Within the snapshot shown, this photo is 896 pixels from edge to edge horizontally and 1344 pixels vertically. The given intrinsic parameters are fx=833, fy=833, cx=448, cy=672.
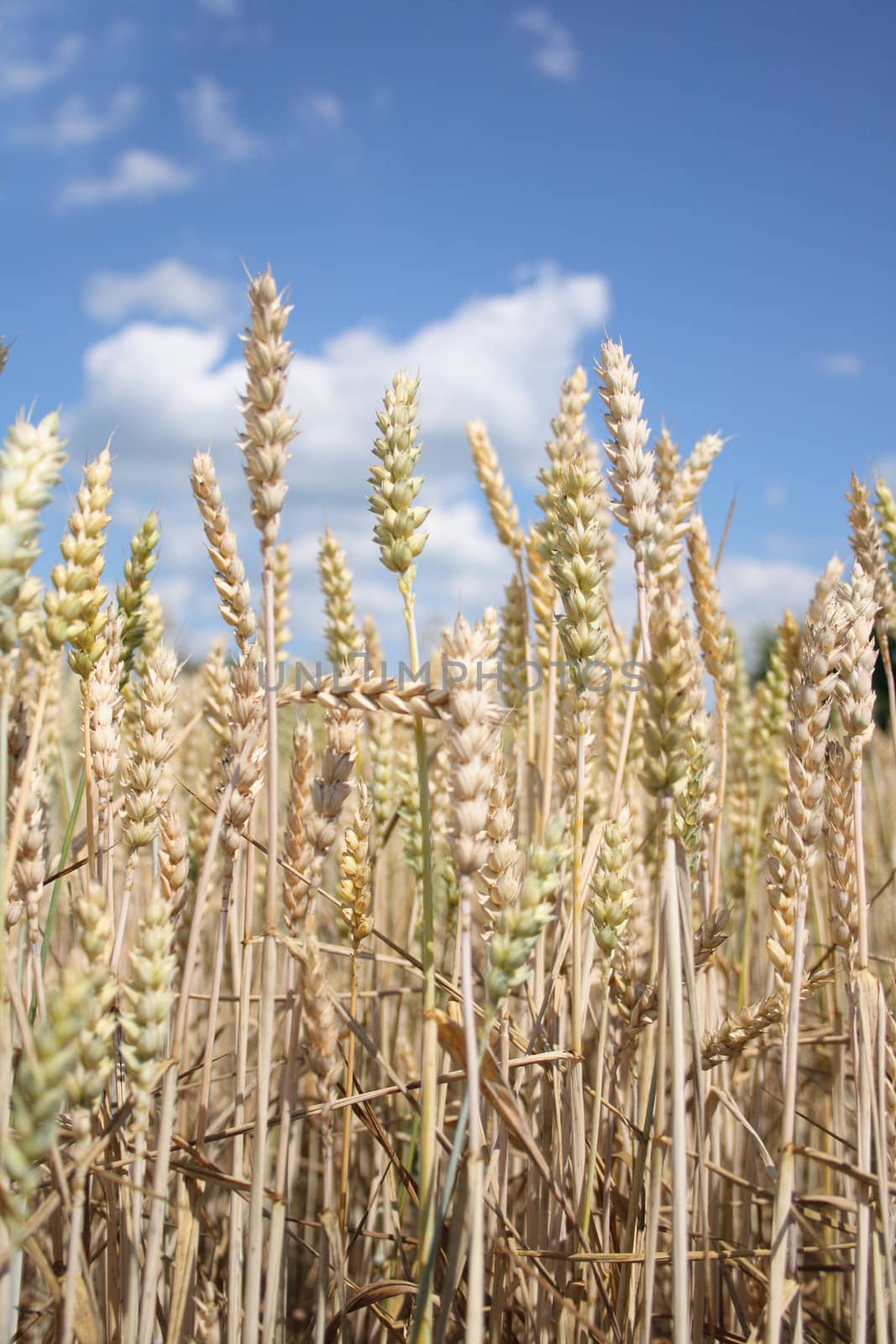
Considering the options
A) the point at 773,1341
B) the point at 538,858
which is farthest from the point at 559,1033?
the point at 538,858

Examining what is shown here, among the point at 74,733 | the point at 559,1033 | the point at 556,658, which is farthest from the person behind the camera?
the point at 74,733

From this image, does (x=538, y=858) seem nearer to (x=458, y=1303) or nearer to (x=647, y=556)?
(x=647, y=556)

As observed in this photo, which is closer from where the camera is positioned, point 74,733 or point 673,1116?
point 673,1116

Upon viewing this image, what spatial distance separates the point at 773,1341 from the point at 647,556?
0.95 meters

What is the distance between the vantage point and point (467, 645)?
2.97 ft

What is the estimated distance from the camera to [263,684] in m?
1.15

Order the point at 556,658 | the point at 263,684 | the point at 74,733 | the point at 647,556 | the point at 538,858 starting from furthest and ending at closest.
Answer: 1. the point at 74,733
2. the point at 556,658
3. the point at 263,684
4. the point at 647,556
5. the point at 538,858

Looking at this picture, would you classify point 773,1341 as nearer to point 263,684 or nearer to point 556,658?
point 263,684

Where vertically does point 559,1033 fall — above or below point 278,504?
below

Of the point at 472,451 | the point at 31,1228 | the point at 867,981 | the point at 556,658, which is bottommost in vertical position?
the point at 31,1228

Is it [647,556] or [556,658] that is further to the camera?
[556,658]

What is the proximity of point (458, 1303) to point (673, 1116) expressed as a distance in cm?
76

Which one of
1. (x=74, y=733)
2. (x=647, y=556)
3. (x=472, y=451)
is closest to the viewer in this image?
(x=647, y=556)

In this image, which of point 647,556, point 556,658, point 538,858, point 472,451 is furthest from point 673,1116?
point 472,451
